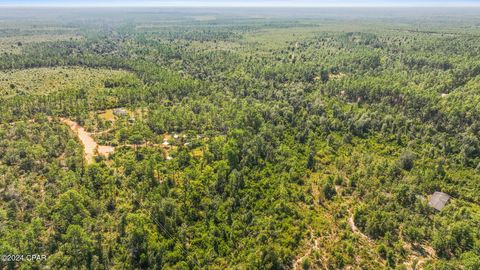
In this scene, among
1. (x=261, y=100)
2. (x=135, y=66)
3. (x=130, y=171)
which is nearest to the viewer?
(x=130, y=171)

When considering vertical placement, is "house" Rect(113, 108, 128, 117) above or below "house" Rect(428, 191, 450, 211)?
above

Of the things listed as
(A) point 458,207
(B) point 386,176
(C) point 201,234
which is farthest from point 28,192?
(A) point 458,207

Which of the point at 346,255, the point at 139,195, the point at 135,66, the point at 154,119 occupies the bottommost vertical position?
the point at 346,255

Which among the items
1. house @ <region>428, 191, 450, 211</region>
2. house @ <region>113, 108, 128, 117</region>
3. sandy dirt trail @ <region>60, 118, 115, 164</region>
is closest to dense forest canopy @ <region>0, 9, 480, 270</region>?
house @ <region>113, 108, 128, 117</region>

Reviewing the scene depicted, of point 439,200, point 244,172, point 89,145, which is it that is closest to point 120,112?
point 89,145

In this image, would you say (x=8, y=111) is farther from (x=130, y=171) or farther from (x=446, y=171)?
(x=446, y=171)

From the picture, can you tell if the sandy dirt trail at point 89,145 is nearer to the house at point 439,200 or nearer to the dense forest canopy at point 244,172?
the dense forest canopy at point 244,172

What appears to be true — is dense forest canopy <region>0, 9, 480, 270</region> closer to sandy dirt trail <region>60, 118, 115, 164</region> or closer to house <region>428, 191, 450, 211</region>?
sandy dirt trail <region>60, 118, 115, 164</region>
